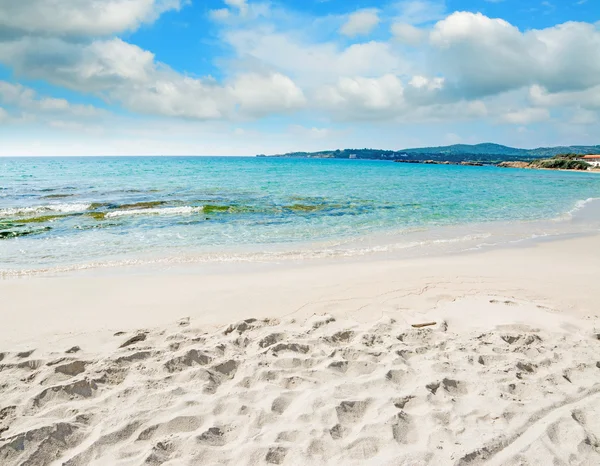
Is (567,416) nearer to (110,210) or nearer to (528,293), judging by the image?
(528,293)

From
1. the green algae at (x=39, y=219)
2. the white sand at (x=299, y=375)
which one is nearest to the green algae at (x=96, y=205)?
the green algae at (x=39, y=219)

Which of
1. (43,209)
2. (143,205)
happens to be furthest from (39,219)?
(143,205)

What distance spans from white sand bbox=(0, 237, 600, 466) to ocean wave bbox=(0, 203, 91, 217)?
14.6 meters

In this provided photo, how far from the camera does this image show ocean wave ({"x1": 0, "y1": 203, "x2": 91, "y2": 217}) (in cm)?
1995

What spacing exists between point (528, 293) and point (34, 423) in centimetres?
825

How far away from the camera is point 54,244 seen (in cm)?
1282

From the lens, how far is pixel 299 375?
4.44 meters

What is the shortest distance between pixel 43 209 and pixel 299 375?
71.7 ft

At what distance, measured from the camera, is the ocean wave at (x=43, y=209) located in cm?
1995

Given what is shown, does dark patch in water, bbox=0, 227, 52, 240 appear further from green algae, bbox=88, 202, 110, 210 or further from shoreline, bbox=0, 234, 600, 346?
green algae, bbox=88, 202, 110, 210

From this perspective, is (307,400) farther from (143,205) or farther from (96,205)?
(96,205)

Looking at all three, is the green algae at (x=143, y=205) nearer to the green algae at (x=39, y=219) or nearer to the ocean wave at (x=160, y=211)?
the ocean wave at (x=160, y=211)

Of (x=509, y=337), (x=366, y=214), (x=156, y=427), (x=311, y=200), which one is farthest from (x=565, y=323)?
(x=311, y=200)

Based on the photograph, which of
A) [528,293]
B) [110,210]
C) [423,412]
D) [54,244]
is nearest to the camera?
[423,412]
